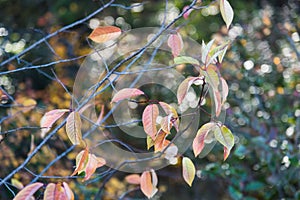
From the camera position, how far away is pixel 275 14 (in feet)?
10.4

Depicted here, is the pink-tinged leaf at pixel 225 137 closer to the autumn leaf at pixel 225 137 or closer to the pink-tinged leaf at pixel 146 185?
the autumn leaf at pixel 225 137

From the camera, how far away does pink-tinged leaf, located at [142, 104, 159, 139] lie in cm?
96

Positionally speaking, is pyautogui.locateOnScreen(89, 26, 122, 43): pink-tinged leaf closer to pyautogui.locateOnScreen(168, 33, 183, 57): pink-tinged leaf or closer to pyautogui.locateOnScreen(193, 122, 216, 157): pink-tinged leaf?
pyautogui.locateOnScreen(168, 33, 183, 57): pink-tinged leaf

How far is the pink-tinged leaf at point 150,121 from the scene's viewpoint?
0.96 metres

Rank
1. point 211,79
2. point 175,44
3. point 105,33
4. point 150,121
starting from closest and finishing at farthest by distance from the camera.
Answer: point 211,79 → point 150,121 → point 105,33 → point 175,44

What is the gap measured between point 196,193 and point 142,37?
1.36m

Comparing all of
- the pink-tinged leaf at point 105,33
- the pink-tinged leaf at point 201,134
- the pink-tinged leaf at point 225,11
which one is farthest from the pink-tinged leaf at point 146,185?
the pink-tinged leaf at point 225,11

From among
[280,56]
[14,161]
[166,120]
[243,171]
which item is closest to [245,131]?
[243,171]

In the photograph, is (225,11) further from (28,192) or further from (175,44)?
(28,192)

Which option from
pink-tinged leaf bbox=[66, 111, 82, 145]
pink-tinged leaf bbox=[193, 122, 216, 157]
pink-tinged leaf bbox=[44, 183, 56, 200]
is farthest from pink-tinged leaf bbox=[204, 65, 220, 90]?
pink-tinged leaf bbox=[44, 183, 56, 200]

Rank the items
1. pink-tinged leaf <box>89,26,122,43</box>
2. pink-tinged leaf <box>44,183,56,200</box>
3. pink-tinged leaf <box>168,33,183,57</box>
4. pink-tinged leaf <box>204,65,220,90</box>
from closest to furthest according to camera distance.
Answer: pink-tinged leaf <box>204,65,220,90</box> → pink-tinged leaf <box>44,183,56,200</box> → pink-tinged leaf <box>89,26,122,43</box> → pink-tinged leaf <box>168,33,183,57</box>

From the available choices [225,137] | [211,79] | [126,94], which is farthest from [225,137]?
[126,94]

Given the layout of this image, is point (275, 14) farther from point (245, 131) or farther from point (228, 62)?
point (245, 131)

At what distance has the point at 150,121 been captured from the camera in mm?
969
